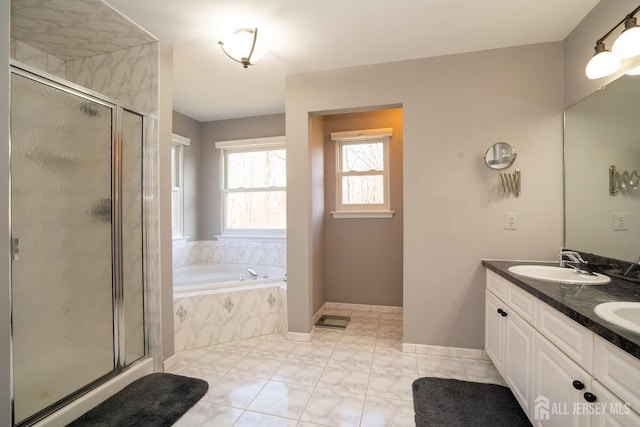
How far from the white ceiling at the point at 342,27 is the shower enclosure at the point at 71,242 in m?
0.75

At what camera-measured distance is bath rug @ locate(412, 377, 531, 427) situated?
1572 mm

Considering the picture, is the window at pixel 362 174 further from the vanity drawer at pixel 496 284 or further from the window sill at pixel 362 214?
the vanity drawer at pixel 496 284

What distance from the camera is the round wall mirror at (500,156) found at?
2168 mm

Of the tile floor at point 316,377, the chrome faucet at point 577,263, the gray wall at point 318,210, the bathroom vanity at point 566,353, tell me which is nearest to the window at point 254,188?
the gray wall at point 318,210

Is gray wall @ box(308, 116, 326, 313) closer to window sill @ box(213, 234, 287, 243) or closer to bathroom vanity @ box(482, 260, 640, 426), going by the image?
window sill @ box(213, 234, 287, 243)

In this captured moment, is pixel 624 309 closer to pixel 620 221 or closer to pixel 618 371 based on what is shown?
pixel 618 371

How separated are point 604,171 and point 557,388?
143cm

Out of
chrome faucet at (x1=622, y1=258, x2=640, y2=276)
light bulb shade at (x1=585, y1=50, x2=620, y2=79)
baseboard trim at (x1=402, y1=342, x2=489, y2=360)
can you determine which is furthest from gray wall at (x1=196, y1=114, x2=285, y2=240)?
chrome faucet at (x1=622, y1=258, x2=640, y2=276)

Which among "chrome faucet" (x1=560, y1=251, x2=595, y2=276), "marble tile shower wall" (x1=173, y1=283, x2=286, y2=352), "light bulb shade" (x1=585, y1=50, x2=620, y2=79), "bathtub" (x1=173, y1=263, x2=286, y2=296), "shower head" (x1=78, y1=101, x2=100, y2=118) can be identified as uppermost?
"light bulb shade" (x1=585, y1=50, x2=620, y2=79)

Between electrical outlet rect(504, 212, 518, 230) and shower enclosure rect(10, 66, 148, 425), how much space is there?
2.93 metres

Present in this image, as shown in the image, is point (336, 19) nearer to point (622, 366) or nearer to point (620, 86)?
point (620, 86)

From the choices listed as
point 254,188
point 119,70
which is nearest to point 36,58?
point 119,70

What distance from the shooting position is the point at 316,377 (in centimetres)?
203

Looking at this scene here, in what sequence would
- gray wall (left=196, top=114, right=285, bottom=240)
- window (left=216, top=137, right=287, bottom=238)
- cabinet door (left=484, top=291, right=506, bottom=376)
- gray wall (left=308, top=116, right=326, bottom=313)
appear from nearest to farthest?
1. cabinet door (left=484, top=291, right=506, bottom=376)
2. gray wall (left=308, top=116, right=326, bottom=313)
3. window (left=216, top=137, right=287, bottom=238)
4. gray wall (left=196, top=114, right=285, bottom=240)
